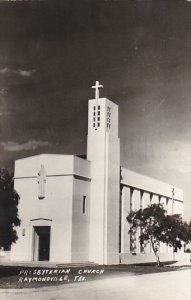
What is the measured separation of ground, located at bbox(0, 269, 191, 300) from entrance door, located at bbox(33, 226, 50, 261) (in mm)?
12247

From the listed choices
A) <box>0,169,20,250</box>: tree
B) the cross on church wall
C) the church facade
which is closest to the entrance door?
the church facade

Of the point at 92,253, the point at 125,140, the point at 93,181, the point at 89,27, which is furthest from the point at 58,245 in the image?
the point at 89,27

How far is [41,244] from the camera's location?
1109 inches

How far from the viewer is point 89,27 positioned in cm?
1556

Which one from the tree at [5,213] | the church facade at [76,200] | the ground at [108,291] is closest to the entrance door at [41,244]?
the church facade at [76,200]

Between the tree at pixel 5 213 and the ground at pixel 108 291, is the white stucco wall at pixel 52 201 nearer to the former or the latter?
the tree at pixel 5 213

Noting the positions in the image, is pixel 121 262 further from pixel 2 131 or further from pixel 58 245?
pixel 2 131

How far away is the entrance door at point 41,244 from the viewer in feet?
90.9

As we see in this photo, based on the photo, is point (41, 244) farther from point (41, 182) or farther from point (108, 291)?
point (108, 291)

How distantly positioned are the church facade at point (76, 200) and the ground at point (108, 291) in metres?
10.5

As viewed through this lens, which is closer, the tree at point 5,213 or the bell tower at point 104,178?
the tree at point 5,213

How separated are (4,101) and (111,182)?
13.1 metres

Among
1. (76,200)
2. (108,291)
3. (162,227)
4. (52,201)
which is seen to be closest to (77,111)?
(76,200)

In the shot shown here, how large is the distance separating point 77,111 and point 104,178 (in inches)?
333
